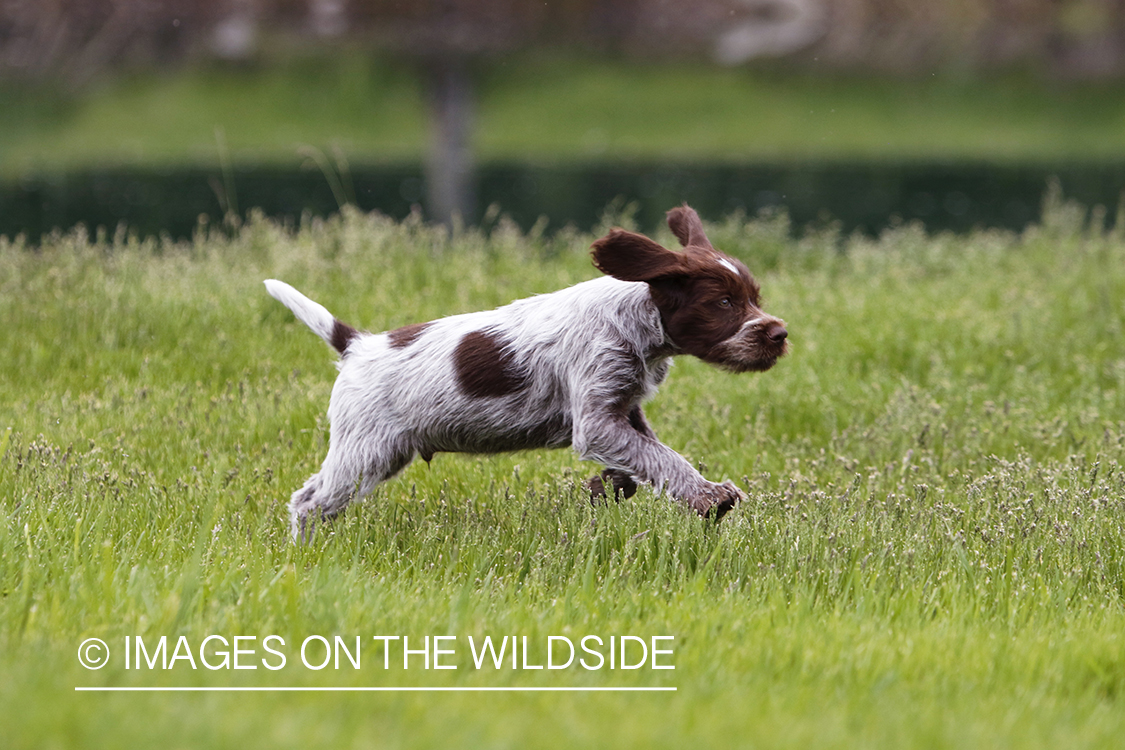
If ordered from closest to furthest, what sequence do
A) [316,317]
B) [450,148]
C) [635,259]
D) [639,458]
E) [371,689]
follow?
[371,689] < [635,259] < [639,458] < [316,317] < [450,148]

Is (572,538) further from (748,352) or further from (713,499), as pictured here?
(748,352)

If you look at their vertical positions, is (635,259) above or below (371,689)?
above

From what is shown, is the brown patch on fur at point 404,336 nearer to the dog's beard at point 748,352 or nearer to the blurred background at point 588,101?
the dog's beard at point 748,352

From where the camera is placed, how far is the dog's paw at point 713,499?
415 centimetres

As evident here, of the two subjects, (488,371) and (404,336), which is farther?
(404,336)

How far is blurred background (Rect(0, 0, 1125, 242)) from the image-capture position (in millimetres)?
26594

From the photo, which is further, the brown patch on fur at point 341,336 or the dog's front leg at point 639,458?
the brown patch on fur at point 341,336

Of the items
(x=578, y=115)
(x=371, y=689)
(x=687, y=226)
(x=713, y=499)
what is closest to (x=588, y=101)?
(x=578, y=115)

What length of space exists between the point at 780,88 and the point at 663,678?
37.4 metres

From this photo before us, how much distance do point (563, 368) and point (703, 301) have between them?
61 cm

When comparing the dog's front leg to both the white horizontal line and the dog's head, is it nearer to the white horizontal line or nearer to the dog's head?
the dog's head

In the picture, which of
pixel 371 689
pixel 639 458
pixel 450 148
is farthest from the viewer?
pixel 450 148

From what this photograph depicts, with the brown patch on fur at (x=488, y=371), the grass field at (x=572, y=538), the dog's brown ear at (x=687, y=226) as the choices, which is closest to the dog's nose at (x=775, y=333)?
the dog's brown ear at (x=687, y=226)

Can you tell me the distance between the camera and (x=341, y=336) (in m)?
4.78
